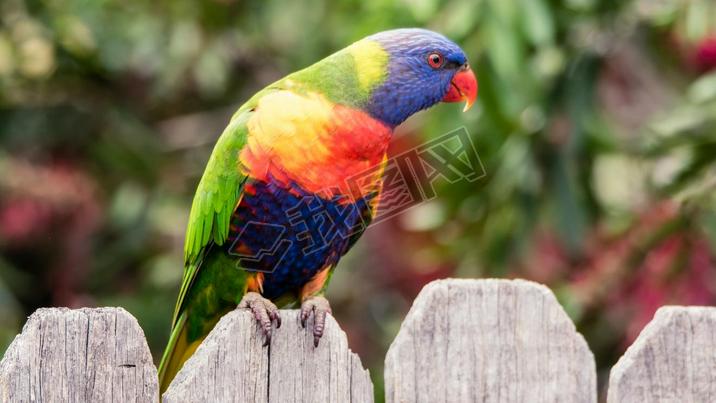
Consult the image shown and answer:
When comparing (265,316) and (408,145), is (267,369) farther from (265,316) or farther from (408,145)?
(408,145)

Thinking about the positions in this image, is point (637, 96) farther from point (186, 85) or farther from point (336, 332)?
point (336, 332)

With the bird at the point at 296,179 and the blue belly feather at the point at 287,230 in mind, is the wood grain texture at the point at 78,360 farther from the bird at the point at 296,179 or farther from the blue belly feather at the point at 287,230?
the blue belly feather at the point at 287,230

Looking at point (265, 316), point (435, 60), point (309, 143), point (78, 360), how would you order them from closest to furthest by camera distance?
point (78, 360)
point (265, 316)
point (309, 143)
point (435, 60)

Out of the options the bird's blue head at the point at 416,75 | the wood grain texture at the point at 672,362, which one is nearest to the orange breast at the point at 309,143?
the bird's blue head at the point at 416,75

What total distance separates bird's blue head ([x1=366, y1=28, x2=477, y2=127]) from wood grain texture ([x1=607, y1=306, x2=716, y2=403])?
4.08ft

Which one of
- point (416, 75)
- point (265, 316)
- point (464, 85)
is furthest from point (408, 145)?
point (265, 316)

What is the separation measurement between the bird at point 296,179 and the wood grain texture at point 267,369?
→ 80 centimetres

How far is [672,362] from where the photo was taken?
1552 millimetres

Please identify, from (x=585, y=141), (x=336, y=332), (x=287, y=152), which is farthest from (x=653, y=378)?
(x=585, y=141)

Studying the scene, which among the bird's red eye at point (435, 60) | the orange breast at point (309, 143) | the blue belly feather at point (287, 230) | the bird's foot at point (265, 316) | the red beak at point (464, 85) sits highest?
the bird's red eye at point (435, 60)

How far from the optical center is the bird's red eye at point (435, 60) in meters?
2.77

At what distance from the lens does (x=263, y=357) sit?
164 centimetres

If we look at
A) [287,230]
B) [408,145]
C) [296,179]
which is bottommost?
[287,230]

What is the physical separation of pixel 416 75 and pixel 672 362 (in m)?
1.36
